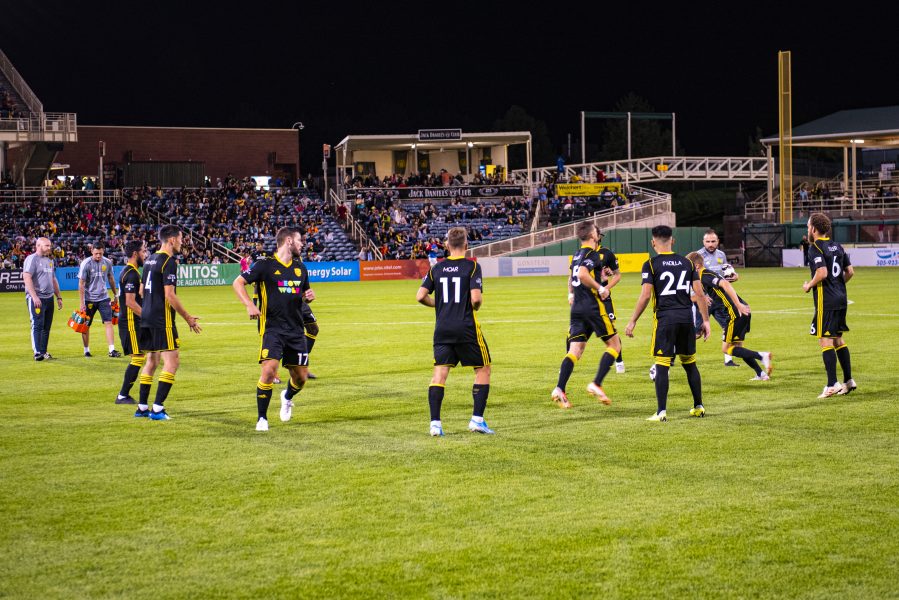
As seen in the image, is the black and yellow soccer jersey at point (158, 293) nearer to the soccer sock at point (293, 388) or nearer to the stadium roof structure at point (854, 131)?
the soccer sock at point (293, 388)

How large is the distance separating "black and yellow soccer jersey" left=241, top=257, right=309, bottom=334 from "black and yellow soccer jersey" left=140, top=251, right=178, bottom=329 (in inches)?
52.7

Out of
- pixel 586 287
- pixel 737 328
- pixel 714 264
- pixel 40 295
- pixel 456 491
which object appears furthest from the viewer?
pixel 40 295

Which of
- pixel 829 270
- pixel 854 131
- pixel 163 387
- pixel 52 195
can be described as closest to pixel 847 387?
pixel 829 270

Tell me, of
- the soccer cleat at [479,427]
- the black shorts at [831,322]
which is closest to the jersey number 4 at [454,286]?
the soccer cleat at [479,427]

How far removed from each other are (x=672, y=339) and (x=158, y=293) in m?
5.61

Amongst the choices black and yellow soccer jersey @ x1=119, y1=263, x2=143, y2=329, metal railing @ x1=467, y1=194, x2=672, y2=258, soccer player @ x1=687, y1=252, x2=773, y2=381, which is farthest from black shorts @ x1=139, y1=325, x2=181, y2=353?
metal railing @ x1=467, y1=194, x2=672, y2=258

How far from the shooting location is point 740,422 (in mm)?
10203

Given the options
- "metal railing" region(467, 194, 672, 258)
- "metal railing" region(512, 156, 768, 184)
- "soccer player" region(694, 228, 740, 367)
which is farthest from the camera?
"metal railing" region(512, 156, 768, 184)

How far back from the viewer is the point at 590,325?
39.3 ft

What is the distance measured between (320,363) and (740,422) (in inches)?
313

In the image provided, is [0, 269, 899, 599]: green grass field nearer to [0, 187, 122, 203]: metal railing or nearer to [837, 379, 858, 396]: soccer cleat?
[837, 379, 858, 396]: soccer cleat

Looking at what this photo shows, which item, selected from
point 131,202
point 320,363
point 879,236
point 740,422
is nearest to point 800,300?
point 320,363

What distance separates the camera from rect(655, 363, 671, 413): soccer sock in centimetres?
1028

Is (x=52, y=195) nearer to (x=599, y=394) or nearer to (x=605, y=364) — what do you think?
(x=605, y=364)
